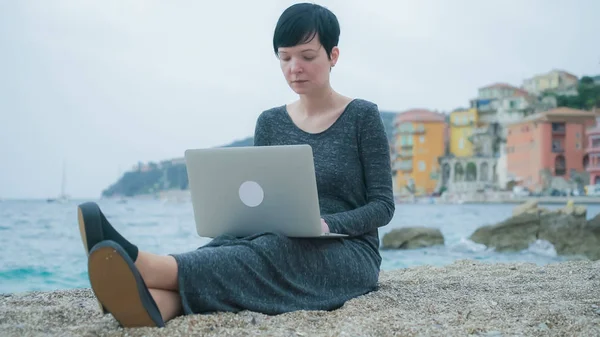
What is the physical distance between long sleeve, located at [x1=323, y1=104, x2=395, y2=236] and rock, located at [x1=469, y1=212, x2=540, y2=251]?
6817 mm

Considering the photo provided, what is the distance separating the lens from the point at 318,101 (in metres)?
2.22

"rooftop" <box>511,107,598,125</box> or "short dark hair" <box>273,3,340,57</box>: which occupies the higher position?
"rooftop" <box>511,107,598,125</box>

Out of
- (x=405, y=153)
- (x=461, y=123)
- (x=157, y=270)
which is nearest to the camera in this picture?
(x=157, y=270)

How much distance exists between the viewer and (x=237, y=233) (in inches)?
74.0

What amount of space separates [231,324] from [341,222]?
510 millimetres

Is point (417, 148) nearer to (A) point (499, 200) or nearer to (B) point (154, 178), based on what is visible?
(A) point (499, 200)

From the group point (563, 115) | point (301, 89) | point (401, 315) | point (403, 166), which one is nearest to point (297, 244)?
point (401, 315)

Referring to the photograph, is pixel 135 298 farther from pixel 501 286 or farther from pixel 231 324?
pixel 501 286

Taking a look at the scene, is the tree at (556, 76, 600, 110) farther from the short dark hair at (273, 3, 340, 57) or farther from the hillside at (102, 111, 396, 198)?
the short dark hair at (273, 3, 340, 57)

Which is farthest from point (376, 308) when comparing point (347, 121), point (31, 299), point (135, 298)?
point (31, 299)

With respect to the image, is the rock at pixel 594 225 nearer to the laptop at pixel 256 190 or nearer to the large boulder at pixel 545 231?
the large boulder at pixel 545 231

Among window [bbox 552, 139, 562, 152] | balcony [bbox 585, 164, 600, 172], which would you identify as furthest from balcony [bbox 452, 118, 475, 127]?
balcony [bbox 585, 164, 600, 172]

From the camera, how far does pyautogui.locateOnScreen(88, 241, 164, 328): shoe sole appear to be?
140 cm

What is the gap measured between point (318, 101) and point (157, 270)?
3.05 ft
